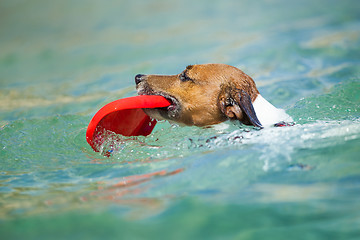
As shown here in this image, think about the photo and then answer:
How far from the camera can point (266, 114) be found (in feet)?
14.6

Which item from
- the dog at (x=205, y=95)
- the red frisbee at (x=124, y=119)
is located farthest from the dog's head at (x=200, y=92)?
the red frisbee at (x=124, y=119)

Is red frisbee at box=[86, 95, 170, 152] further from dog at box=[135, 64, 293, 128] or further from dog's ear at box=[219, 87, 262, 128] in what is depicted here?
dog's ear at box=[219, 87, 262, 128]

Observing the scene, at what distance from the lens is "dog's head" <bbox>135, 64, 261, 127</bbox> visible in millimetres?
4398

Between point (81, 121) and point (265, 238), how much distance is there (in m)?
4.61

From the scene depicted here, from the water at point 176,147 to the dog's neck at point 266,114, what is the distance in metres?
0.21

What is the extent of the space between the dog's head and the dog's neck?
86mm

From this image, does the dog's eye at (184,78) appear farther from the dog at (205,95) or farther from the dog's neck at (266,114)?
the dog's neck at (266,114)

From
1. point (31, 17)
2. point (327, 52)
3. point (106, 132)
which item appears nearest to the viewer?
point (106, 132)

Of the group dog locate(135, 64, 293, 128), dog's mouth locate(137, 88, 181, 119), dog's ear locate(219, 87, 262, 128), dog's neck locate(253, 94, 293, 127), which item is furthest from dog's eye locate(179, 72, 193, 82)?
dog's neck locate(253, 94, 293, 127)

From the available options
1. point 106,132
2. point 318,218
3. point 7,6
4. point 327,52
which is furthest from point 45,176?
point 7,6

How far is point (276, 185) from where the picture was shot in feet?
9.87

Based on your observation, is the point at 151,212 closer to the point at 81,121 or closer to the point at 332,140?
the point at 332,140

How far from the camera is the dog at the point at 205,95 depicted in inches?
173

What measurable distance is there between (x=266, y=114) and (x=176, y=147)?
1032mm
